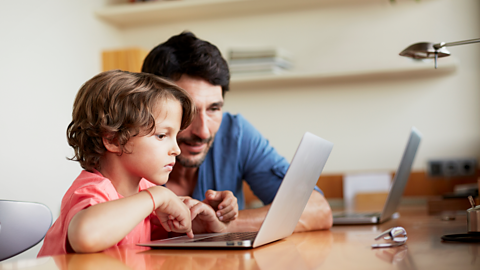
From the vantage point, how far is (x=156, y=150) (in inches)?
40.2

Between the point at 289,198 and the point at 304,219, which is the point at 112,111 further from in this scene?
the point at 304,219

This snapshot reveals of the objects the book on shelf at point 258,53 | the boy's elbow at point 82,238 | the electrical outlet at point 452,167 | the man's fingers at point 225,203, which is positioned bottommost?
the electrical outlet at point 452,167

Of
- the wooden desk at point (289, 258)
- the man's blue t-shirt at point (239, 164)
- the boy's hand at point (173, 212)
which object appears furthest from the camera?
the man's blue t-shirt at point (239, 164)

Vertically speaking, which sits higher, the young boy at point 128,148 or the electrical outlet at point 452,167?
the young boy at point 128,148

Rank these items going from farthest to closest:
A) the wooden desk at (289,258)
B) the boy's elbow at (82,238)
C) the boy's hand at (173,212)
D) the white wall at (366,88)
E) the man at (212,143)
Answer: the white wall at (366,88) < the man at (212,143) < the boy's hand at (173,212) < the boy's elbow at (82,238) < the wooden desk at (289,258)

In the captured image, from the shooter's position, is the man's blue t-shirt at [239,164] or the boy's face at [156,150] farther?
the man's blue t-shirt at [239,164]

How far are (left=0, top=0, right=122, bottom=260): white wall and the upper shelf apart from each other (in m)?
0.24

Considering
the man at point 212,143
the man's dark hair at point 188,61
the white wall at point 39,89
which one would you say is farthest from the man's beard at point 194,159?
the white wall at point 39,89

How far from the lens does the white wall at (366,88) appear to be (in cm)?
265

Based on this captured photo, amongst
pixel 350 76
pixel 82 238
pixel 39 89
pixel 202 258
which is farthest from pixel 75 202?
pixel 350 76

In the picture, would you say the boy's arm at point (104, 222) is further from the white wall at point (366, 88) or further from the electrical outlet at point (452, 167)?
the electrical outlet at point (452, 167)

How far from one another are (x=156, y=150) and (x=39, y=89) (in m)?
1.47

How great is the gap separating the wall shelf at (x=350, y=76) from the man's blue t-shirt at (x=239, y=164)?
103 cm

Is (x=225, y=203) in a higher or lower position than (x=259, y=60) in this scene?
lower
